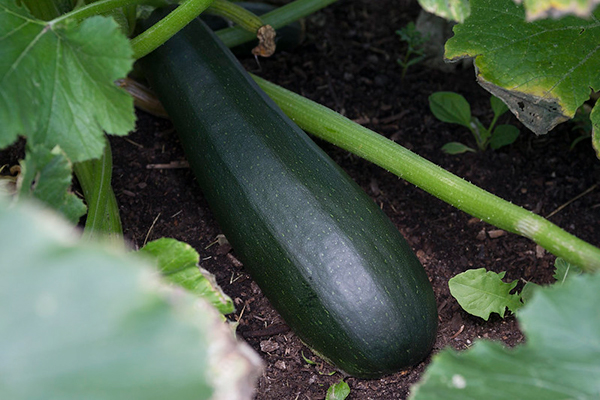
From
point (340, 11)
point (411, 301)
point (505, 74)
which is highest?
point (505, 74)

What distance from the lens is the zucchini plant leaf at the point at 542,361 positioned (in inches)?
40.6

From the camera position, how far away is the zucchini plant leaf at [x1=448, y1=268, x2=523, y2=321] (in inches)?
75.1

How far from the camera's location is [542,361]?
1.05 meters

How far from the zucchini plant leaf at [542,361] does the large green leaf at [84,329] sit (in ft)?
1.63

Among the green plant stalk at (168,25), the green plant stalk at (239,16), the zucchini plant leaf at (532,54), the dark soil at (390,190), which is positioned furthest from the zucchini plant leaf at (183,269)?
the green plant stalk at (239,16)

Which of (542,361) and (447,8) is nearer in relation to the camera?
(542,361)

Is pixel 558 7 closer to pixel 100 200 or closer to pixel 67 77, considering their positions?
pixel 67 77

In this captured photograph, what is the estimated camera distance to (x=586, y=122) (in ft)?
7.96

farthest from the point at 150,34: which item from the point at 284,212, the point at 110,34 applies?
the point at 284,212

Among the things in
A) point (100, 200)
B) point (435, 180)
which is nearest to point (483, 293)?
point (435, 180)

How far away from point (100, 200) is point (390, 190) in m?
1.13

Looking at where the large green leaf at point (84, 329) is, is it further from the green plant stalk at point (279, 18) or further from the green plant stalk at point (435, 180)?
the green plant stalk at point (279, 18)

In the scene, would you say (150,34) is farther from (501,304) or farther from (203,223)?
(501,304)

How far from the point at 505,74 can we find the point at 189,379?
1.47 meters
